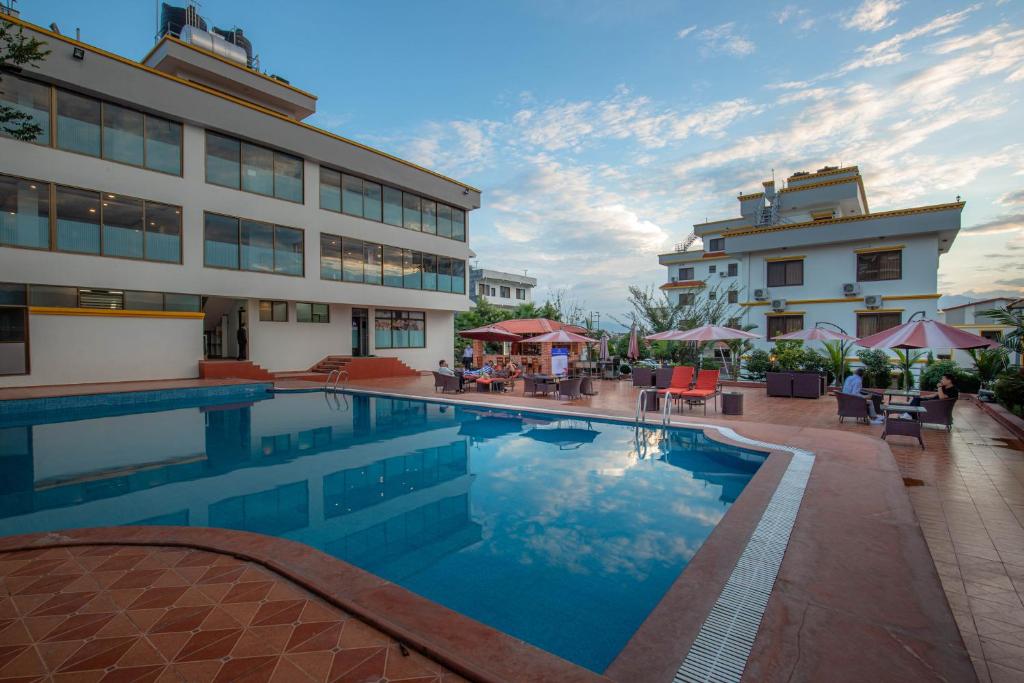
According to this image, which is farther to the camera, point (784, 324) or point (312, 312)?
point (784, 324)

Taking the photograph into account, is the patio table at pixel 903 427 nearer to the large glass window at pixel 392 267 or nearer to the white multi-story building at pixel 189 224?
the white multi-story building at pixel 189 224

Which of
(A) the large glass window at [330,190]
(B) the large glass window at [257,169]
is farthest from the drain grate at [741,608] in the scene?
(A) the large glass window at [330,190]

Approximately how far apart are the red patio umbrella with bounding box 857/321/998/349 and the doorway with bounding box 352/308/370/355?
18.7 meters

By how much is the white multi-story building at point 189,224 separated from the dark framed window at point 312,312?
0.28 ft

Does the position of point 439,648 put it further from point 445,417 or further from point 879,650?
point 445,417

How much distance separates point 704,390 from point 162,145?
18.2 meters

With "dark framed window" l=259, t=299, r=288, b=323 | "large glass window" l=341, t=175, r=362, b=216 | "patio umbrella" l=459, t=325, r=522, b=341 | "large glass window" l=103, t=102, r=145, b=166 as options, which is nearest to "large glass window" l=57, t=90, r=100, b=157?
"large glass window" l=103, t=102, r=145, b=166

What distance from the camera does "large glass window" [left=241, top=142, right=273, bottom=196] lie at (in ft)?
57.3

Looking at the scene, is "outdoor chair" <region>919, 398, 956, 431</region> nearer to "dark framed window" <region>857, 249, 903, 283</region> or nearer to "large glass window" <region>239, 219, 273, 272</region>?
"dark framed window" <region>857, 249, 903, 283</region>

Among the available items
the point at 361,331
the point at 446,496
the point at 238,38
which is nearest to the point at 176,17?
the point at 238,38

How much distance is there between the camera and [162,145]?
607 inches

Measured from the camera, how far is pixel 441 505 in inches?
229

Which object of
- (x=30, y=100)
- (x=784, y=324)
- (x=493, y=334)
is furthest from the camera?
(x=784, y=324)

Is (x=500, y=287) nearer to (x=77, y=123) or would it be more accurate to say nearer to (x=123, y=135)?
(x=123, y=135)
